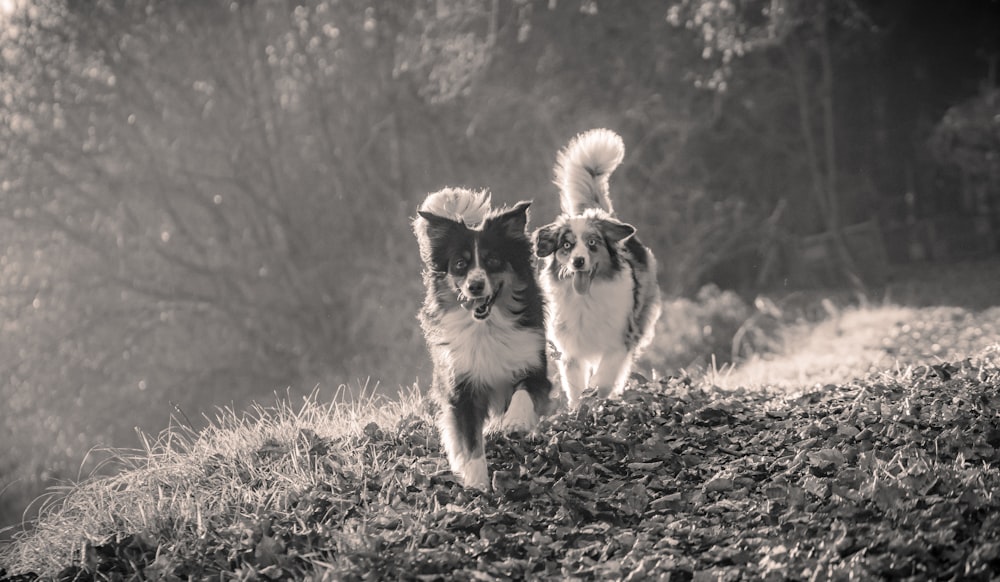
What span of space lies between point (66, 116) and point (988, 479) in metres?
15.4

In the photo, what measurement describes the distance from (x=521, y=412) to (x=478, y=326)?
1.92 feet

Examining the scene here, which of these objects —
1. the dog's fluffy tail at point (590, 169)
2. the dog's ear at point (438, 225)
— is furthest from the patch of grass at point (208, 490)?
the dog's fluffy tail at point (590, 169)

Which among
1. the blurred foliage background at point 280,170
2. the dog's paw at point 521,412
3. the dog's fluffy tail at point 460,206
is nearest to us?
the dog's paw at point 521,412

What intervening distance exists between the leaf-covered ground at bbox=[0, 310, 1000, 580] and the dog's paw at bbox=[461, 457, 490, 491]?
0.21ft

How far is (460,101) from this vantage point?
55.5 ft

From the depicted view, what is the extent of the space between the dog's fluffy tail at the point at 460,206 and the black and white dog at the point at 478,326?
0.02 meters

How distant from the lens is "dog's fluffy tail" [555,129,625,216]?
756 cm

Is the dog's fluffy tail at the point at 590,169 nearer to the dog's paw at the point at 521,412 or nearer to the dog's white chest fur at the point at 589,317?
the dog's white chest fur at the point at 589,317

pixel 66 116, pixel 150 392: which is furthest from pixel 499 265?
pixel 150 392

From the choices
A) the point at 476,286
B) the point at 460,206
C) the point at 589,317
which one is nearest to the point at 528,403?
the point at 476,286

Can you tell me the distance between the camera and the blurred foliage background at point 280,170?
15711 millimetres

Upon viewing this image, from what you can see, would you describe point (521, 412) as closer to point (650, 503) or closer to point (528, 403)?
point (528, 403)

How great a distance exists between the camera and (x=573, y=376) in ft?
23.2

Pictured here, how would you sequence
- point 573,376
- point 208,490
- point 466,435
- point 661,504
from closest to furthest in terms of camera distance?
point 661,504, point 466,435, point 208,490, point 573,376
